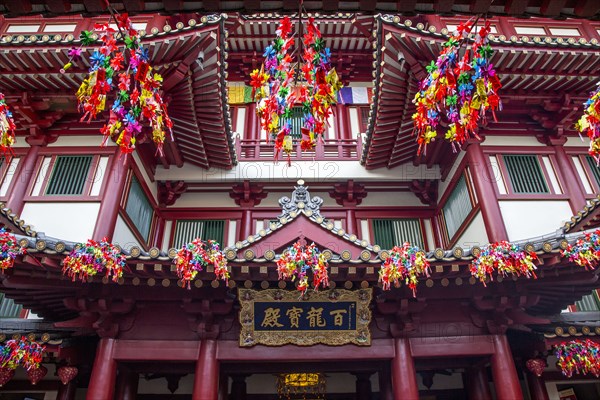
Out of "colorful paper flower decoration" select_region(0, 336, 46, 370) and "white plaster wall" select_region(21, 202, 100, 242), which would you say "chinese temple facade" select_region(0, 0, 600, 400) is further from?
"colorful paper flower decoration" select_region(0, 336, 46, 370)

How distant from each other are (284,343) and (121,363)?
123 inches

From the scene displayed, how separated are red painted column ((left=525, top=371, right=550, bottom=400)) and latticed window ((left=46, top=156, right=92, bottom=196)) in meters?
11.0

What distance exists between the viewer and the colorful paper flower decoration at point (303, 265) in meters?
6.78

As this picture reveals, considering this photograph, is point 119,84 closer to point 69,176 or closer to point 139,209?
point 69,176

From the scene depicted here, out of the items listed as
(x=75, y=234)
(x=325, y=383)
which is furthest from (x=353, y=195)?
(x=75, y=234)

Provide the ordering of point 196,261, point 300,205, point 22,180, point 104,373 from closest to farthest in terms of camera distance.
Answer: point 196,261
point 104,373
point 300,205
point 22,180

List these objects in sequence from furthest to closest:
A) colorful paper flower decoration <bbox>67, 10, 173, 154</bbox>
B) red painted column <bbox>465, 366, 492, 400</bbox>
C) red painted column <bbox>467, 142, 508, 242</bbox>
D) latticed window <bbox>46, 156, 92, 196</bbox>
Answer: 1. latticed window <bbox>46, 156, 92, 196</bbox>
2. red painted column <bbox>467, 142, 508, 242</bbox>
3. red painted column <bbox>465, 366, 492, 400</bbox>
4. colorful paper flower decoration <bbox>67, 10, 173, 154</bbox>

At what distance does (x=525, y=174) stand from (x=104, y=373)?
10.5 meters

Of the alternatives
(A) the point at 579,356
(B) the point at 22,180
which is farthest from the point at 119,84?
(A) the point at 579,356

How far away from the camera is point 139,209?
36.8 ft

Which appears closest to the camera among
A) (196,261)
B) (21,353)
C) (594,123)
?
(594,123)

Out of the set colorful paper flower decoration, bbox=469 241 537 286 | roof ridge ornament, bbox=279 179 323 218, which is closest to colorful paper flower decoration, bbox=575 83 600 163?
colorful paper flower decoration, bbox=469 241 537 286

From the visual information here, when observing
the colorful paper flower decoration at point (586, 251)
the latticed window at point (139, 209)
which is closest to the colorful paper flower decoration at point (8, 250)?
the latticed window at point (139, 209)

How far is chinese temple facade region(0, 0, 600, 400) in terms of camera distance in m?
7.09
